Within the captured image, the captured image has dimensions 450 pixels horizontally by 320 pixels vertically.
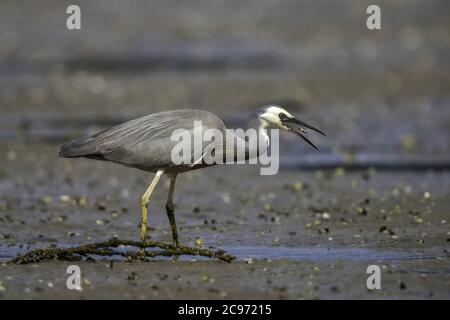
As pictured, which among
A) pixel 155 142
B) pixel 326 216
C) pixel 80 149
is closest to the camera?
pixel 155 142

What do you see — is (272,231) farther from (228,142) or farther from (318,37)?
(318,37)

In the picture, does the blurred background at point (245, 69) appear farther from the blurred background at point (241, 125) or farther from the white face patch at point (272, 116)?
the white face patch at point (272, 116)

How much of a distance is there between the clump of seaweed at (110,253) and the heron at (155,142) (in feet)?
1.83

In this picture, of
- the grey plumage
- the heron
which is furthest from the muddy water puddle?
the grey plumage

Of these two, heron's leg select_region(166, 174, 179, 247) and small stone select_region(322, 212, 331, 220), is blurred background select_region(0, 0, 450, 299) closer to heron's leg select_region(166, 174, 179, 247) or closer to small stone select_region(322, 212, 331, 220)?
small stone select_region(322, 212, 331, 220)

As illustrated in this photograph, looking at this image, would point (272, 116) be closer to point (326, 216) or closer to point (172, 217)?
point (172, 217)

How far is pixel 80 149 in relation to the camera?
10766 millimetres

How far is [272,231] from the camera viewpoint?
1183 cm

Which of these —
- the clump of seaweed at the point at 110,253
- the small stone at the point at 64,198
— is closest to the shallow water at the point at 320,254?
the clump of seaweed at the point at 110,253

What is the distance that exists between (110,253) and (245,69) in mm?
15963

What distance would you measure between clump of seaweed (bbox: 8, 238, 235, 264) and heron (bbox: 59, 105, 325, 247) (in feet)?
1.83

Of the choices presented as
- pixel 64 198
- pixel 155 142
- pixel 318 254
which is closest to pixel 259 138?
pixel 155 142

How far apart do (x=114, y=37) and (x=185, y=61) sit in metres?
2.78
